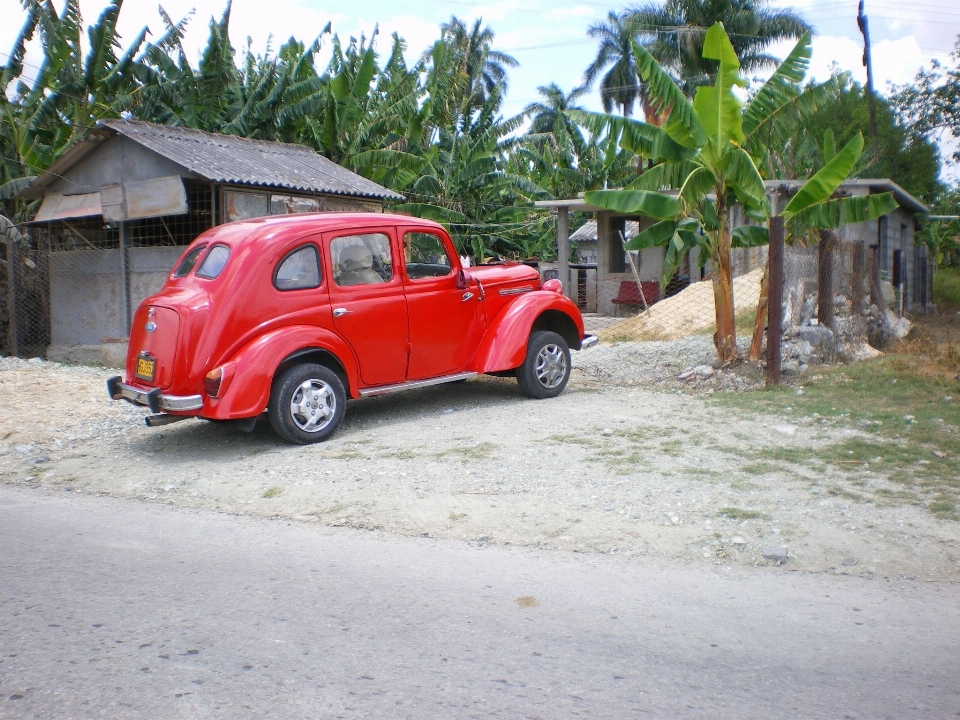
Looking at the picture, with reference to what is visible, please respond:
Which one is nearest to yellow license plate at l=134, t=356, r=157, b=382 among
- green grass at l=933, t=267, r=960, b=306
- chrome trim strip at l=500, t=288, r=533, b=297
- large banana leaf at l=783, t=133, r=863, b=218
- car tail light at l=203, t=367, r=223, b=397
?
car tail light at l=203, t=367, r=223, b=397

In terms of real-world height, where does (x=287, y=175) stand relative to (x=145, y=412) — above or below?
above

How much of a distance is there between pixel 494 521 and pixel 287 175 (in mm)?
10117

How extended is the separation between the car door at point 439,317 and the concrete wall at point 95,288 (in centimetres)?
618

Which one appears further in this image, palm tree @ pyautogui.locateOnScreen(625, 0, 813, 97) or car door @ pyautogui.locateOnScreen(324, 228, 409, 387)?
palm tree @ pyautogui.locateOnScreen(625, 0, 813, 97)

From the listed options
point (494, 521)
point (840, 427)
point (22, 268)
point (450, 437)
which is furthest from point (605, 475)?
point (22, 268)

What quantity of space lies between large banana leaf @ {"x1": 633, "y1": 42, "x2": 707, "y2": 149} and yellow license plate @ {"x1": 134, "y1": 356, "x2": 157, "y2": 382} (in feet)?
20.5

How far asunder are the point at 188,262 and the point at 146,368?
125 cm

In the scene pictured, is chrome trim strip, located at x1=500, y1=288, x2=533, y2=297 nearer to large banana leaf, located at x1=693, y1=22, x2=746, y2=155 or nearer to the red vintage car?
the red vintage car

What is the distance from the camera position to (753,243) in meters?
10.5

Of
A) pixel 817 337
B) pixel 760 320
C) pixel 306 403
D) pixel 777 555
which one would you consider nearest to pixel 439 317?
pixel 306 403

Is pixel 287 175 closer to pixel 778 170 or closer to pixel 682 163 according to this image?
pixel 682 163

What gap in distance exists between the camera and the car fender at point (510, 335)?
29.0ft

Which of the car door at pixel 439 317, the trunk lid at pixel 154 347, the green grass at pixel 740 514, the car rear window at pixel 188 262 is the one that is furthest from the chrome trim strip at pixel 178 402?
the green grass at pixel 740 514

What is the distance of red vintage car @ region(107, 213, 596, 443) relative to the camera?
7094 mm
